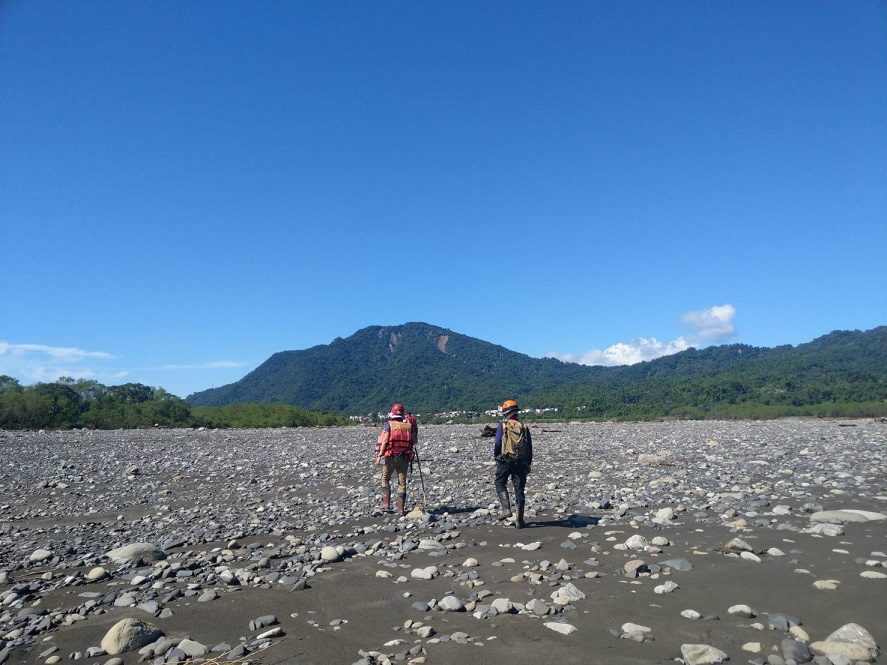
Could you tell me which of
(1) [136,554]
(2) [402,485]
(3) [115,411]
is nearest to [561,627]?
(2) [402,485]

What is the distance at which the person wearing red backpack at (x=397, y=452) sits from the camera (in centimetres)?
1073

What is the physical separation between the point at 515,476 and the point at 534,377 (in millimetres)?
140465

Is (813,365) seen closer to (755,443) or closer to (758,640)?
(755,443)

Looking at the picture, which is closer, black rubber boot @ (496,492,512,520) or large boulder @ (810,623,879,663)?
large boulder @ (810,623,879,663)

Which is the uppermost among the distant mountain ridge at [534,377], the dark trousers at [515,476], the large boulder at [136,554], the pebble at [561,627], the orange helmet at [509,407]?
the distant mountain ridge at [534,377]

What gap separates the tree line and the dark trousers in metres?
43.9

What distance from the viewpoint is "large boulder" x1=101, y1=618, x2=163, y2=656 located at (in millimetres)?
5156

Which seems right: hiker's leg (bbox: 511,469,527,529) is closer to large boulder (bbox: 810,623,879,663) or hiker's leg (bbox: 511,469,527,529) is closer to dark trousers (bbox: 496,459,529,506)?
dark trousers (bbox: 496,459,529,506)

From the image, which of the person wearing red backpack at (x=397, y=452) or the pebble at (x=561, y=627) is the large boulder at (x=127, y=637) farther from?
the person wearing red backpack at (x=397, y=452)

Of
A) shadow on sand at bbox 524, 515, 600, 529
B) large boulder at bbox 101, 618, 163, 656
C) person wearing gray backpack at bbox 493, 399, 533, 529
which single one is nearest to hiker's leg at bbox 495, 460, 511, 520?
person wearing gray backpack at bbox 493, 399, 533, 529

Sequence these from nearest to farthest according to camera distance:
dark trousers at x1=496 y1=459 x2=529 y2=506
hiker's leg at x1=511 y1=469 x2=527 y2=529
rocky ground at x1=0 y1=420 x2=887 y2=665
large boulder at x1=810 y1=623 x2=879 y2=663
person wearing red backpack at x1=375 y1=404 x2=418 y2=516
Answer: large boulder at x1=810 y1=623 x2=879 y2=663
rocky ground at x1=0 y1=420 x2=887 y2=665
hiker's leg at x1=511 y1=469 x2=527 y2=529
dark trousers at x1=496 y1=459 x2=529 y2=506
person wearing red backpack at x1=375 y1=404 x2=418 y2=516

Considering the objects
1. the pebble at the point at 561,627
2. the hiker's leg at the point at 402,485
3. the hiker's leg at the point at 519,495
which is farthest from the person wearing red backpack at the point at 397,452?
the pebble at the point at 561,627

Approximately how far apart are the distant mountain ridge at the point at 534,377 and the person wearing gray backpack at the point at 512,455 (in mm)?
63460

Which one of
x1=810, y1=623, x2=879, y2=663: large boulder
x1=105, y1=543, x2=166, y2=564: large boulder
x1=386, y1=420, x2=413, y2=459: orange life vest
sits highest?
x1=386, y1=420, x2=413, y2=459: orange life vest
